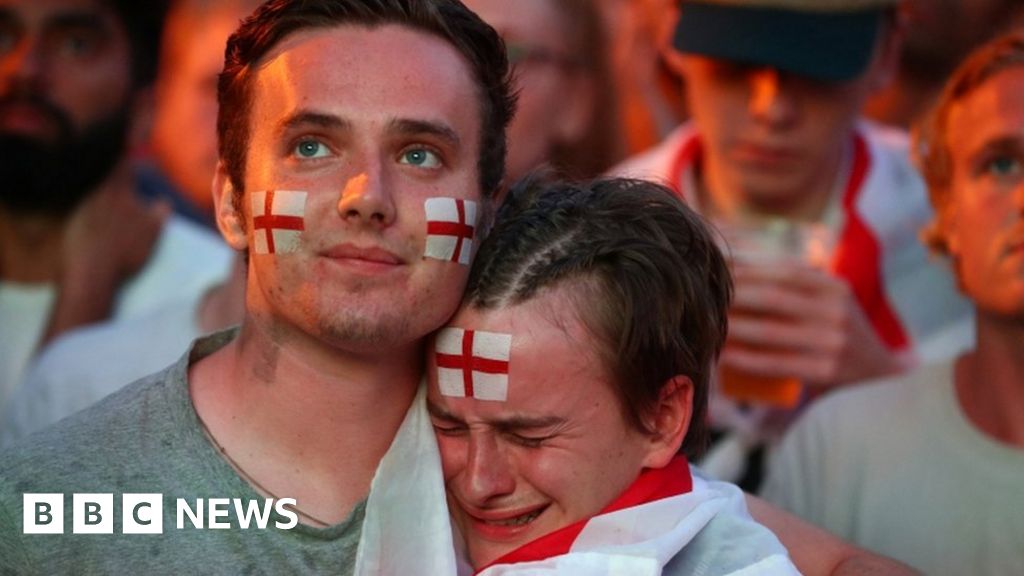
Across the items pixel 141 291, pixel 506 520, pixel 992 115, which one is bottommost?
pixel 141 291

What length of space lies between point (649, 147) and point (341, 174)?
3823 millimetres

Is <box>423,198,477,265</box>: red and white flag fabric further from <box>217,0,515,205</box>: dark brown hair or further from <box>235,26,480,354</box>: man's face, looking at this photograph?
<box>217,0,515,205</box>: dark brown hair

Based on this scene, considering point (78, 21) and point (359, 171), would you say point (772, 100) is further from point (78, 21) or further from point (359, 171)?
point (359, 171)

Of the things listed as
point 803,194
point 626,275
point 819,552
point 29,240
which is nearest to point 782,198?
point 803,194

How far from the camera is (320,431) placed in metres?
3.46

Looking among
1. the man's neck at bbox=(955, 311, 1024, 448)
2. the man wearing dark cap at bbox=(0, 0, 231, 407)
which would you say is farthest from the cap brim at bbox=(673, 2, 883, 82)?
the man wearing dark cap at bbox=(0, 0, 231, 407)

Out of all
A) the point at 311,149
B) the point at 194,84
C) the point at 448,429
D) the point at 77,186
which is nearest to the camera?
the point at 311,149

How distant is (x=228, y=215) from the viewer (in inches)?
139

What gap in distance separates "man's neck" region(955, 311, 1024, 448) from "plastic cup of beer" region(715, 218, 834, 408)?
1.72 feet

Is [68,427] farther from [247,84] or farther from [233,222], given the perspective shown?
[247,84]

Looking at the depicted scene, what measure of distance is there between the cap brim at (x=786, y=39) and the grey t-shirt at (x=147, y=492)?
2.51 metres

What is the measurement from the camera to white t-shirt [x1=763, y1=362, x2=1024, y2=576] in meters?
4.59

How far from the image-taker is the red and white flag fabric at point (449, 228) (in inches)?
132

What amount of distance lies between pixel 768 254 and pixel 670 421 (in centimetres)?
149
